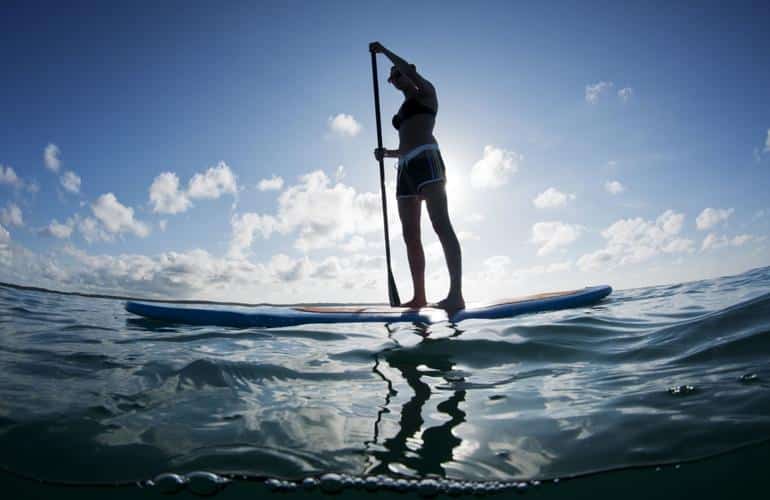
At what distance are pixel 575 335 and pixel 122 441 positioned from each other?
299cm

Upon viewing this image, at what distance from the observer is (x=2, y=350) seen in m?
2.96

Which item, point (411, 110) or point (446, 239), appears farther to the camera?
point (411, 110)

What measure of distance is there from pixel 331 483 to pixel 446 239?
3405 millimetres

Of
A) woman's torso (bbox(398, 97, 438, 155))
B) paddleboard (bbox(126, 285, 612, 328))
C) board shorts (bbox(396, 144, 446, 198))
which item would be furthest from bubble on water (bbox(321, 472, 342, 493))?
woman's torso (bbox(398, 97, 438, 155))

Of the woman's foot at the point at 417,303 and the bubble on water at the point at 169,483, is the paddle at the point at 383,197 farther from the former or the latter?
the bubble on water at the point at 169,483

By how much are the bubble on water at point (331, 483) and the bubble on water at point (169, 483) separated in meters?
0.42

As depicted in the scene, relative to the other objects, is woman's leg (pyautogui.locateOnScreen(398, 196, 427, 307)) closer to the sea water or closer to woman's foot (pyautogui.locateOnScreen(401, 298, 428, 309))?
woman's foot (pyautogui.locateOnScreen(401, 298, 428, 309))

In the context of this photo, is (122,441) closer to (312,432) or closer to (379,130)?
(312,432)

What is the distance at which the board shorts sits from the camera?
4477 mm

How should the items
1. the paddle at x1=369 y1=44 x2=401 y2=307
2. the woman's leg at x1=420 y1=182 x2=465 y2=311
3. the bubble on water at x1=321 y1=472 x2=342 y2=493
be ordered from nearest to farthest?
the bubble on water at x1=321 y1=472 x2=342 y2=493 < the woman's leg at x1=420 y1=182 x2=465 y2=311 < the paddle at x1=369 y1=44 x2=401 y2=307

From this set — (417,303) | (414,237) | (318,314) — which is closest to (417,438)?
(318,314)

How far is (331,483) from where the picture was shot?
3.90 ft

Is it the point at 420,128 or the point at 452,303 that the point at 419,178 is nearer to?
the point at 420,128

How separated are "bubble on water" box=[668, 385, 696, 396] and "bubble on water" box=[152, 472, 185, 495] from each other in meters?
1.90
